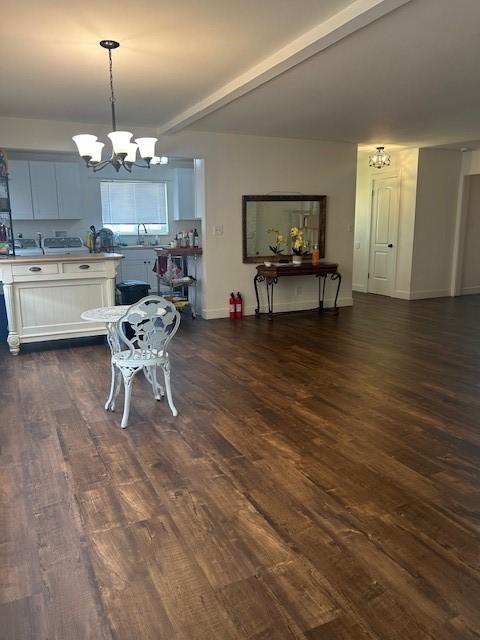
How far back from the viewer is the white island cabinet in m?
4.88

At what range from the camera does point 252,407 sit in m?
3.49

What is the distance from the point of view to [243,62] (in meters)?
3.66

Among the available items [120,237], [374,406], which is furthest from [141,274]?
[374,406]

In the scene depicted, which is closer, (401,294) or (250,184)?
(250,184)

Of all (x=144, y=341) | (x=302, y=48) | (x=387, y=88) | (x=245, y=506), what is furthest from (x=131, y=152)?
(x=245, y=506)

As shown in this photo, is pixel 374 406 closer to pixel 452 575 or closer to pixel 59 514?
→ pixel 452 575

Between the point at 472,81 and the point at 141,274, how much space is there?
6118 mm

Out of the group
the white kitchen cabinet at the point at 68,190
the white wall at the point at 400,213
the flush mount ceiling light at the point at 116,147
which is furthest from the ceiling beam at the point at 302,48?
the white wall at the point at 400,213

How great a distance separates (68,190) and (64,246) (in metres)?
0.94

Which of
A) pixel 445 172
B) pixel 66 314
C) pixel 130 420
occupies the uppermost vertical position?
pixel 445 172

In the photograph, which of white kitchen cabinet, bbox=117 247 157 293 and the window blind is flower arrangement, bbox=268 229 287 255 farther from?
the window blind

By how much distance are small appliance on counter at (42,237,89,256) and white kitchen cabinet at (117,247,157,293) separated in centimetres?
70

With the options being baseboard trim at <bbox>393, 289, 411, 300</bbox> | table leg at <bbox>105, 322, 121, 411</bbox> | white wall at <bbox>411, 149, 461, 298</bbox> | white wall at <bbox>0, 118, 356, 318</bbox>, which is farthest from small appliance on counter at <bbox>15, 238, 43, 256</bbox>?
white wall at <bbox>411, 149, 461, 298</bbox>

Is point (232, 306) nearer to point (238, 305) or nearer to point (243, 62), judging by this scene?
point (238, 305)
